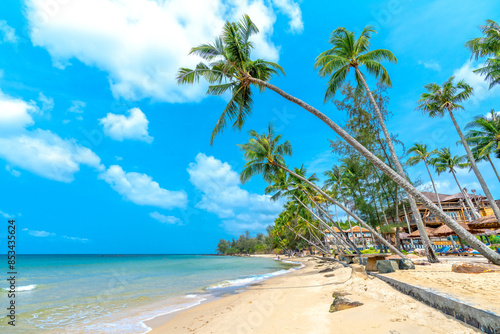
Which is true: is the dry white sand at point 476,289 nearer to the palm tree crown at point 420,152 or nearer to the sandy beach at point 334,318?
the sandy beach at point 334,318

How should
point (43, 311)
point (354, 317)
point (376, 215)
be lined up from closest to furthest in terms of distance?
point (354, 317), point (43, 311), point (376, 215)

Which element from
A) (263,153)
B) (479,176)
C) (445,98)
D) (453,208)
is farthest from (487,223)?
(453,208)

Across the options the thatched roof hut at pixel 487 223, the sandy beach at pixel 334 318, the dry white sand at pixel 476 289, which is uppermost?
the thatched roof hut at pixel 487 223

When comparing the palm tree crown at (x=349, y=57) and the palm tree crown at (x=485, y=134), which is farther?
the palm tree crown at (x=485, y=134)

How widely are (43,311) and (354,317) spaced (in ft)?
39.7

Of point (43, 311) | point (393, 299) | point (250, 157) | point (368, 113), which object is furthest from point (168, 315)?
point (368, 113)

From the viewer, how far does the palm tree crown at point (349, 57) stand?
1056cm

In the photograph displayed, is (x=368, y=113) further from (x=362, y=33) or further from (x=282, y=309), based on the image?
(x=282, y=309)

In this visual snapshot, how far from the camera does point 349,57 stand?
35.7 ft

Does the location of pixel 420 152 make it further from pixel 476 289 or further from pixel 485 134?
pixel 476 289

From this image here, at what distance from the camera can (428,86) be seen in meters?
16.4

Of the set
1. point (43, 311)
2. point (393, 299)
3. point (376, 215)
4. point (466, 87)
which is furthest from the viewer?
point (376, 215)

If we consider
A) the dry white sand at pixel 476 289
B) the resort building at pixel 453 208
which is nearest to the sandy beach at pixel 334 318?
the dry white sand at pixel 476 289

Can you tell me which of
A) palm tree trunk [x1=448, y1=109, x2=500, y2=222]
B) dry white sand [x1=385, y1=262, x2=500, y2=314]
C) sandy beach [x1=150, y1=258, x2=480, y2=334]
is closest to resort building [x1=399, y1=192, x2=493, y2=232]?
palm tree trunk [x1=448, y1=109, x2=500, y2=222]
